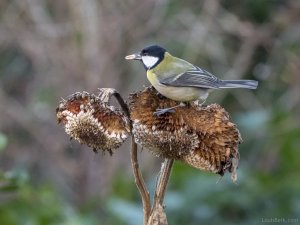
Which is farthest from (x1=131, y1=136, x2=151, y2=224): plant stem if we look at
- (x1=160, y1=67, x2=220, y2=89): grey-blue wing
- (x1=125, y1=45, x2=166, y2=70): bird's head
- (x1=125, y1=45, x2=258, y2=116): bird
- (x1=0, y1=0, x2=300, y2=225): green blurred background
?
(x1=0, y1=0, x2=300, y2=225): green blurred background

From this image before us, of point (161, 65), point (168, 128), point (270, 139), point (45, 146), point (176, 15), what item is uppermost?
point (176, 15)

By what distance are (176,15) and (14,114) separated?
1.83 m

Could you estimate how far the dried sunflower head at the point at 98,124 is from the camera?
7.84ft

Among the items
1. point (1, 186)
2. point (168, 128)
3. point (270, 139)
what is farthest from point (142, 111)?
point (270, 139)

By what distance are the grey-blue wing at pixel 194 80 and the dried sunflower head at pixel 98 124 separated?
2.63 feet

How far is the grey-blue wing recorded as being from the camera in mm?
3237

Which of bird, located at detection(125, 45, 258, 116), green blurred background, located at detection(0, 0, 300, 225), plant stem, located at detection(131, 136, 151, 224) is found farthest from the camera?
green blurred background, located at detection(0, 0, 300, 225)

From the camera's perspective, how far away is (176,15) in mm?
8086

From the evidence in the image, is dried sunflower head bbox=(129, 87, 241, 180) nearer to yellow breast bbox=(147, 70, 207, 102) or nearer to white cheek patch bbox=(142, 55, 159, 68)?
yellow breast bbox=(147, 70, 207, 102)

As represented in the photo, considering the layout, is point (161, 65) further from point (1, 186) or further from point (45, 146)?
point (45, 146)

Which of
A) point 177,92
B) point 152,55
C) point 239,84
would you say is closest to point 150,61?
point 152,55

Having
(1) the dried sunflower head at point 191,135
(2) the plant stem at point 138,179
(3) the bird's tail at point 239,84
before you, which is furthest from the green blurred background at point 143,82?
(2) the plant stem at point 138,179

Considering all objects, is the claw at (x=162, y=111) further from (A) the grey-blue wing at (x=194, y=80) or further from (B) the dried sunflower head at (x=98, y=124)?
(A) the grey-blue wing at (x=194, y=80)

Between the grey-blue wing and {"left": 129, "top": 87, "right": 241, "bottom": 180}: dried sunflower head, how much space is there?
0.69 meters
